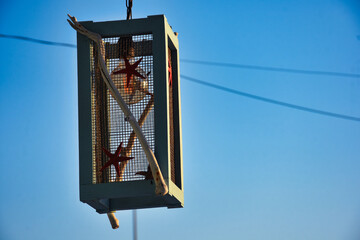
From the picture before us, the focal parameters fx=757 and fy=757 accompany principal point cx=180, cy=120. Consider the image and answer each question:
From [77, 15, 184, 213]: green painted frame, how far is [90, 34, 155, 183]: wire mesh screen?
8 cm

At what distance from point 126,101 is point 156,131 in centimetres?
50

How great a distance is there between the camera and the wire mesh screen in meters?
7.43

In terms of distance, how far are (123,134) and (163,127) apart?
452mm

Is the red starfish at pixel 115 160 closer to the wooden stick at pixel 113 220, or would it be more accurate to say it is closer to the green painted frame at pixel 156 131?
the green painted frame at pixel 156 131

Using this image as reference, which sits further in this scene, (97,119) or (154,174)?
(97,119)

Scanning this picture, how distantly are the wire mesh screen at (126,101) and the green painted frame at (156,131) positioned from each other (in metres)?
0.08

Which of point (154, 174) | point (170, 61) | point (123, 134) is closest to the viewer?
point (154, 174)

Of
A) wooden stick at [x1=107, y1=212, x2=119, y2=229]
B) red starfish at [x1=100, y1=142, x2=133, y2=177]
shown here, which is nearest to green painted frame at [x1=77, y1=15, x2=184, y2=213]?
wooden stick at [x1=107, y1=212, x2=119, y2=229]

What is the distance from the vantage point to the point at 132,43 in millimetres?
7703

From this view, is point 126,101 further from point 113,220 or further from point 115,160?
point 113,220

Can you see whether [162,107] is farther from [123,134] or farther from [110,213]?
[110,213]

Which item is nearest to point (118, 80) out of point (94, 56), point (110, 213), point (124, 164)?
point (94, 56)

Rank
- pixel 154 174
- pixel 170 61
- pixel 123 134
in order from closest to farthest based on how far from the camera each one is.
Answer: pixel 154 174, pixel 123 134, pixel 170 61

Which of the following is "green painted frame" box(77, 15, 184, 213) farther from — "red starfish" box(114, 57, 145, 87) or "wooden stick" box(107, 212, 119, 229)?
"red starfish" box(114, 57, 145, 87)
